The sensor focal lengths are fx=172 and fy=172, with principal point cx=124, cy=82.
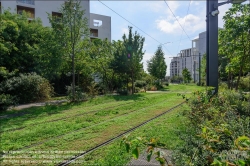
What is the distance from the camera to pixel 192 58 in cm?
7681

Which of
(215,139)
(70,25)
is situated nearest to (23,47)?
(70,25)

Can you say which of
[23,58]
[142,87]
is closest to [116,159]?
[23,58]

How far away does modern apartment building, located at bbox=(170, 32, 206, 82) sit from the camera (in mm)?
60519

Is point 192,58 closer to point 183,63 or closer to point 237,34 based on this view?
point 183,63

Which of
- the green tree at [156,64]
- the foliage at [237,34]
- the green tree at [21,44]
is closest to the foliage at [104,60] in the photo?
the green tree at [21,44]

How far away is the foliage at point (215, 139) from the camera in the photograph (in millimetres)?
1235

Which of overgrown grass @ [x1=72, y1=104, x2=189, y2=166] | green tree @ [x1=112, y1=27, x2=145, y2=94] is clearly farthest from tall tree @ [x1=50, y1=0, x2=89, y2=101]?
overgrown grass @ [x1=72, y1=104, x2=189, y2=166]

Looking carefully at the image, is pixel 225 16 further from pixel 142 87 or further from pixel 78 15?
pixel 142 87

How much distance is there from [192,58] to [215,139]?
268ft

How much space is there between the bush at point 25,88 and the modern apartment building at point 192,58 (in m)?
43.5

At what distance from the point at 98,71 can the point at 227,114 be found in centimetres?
1604

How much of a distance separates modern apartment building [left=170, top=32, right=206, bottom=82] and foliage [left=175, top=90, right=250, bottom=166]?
4802cm

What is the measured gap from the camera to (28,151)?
11.5 feet

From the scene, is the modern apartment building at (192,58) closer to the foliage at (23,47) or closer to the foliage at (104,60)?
the foliage at (104,60)
